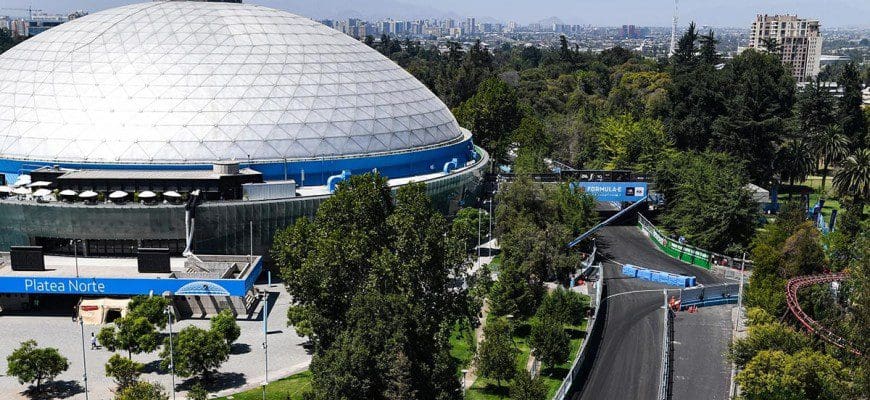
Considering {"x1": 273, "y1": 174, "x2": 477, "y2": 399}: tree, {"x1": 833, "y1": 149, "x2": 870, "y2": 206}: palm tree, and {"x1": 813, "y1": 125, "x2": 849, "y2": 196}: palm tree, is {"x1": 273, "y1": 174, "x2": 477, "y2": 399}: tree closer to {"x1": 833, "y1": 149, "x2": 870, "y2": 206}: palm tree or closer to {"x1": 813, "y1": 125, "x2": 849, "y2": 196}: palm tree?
{"x1": 833, "y1": 149, "x2": 870, "y2": 206}: palm tree

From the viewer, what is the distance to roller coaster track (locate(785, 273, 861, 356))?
Result: 41281 millimetres

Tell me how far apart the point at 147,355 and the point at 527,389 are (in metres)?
22.3

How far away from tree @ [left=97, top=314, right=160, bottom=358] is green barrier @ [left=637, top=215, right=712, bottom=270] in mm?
43225

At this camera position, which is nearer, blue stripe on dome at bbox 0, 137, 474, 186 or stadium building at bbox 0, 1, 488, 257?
stadium building at bbox 0, 1, 488, 257

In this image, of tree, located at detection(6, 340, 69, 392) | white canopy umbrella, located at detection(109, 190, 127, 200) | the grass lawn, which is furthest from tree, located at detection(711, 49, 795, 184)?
tree, located at detection(6, 340, 69, 392)

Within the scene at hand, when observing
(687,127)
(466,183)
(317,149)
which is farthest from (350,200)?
(687,127)

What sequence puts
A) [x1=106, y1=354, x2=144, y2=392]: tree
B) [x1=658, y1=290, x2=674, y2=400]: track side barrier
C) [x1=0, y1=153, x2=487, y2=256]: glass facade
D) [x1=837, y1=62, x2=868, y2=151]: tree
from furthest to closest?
[x1=837, y1=62, x2=868, y2=151]: tree → [x1=0, y1=153, x2=487, y2=256]: glass facade → [x1=658, y1=290, x2=674, y2=400]: track side barrier → [x1=106, y1=354, x2=144, y2=392]: tree

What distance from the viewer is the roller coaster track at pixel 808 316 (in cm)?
4128

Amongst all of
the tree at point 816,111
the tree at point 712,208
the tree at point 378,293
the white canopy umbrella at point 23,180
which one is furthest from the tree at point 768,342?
the tree at point 816,111

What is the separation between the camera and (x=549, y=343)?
143 feet

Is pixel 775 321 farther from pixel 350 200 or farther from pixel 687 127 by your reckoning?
pixel 687 127

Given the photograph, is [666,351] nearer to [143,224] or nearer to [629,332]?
[629,332]

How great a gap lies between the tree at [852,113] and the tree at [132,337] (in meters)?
88.7

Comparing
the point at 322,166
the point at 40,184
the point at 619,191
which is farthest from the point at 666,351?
the point at 40,184
